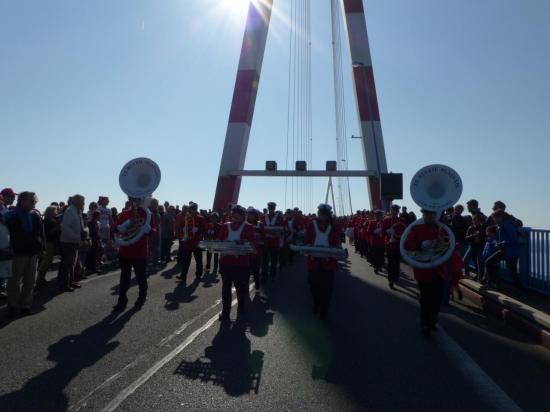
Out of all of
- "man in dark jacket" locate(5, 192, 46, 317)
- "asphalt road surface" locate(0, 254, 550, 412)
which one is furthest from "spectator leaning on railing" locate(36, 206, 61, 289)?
"man in dark jacket" locate(5, 192, 46, 317)

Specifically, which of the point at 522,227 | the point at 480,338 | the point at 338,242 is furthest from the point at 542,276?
the point at 338,242

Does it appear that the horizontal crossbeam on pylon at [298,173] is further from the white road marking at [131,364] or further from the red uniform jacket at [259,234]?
the white road marking at [131,364]

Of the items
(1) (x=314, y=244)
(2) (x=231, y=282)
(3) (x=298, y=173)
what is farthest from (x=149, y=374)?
(3) (x=298, y=173)

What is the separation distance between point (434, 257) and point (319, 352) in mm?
2006

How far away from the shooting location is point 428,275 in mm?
6051

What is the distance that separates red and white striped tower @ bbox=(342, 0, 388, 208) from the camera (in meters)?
25.9

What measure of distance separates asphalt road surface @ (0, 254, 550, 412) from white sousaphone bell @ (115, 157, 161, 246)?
113cm

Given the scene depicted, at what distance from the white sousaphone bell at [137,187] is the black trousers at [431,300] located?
4.14m

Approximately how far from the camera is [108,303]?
7.57 metres

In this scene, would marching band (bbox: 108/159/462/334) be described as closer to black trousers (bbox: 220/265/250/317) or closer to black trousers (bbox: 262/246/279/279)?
black trousers (bbox: 220/265/250/317)

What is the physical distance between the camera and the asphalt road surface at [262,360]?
3705 millimetres

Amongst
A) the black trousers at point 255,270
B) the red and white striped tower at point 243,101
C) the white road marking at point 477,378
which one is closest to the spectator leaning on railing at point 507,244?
the white road marking at point 477,378

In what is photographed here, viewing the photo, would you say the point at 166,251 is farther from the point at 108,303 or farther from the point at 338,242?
the point at 338,242

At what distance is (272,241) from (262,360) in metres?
6.53
